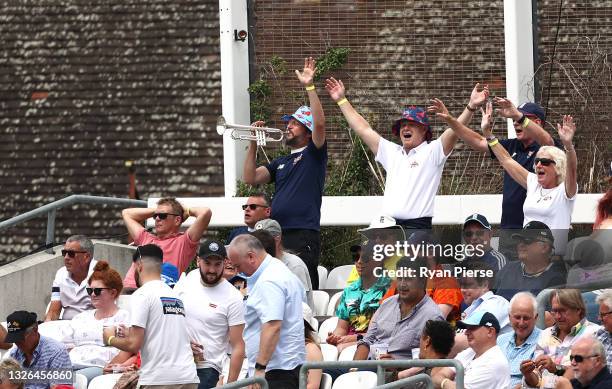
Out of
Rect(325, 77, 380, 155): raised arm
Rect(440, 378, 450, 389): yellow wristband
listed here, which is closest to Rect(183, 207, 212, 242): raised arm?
Rect(325, 77, 380, 155): raised arm

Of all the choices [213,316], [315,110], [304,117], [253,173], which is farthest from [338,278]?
[213,316]

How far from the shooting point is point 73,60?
2230cm

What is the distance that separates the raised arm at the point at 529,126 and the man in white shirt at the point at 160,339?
332 centimetres

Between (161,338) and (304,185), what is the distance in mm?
3186

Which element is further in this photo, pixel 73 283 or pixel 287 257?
pixel 73 283

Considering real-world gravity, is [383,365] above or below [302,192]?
below

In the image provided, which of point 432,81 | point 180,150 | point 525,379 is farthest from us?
point 180,150

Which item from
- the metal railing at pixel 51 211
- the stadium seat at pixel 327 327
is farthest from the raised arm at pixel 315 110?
the metal railing at pixel 51 211

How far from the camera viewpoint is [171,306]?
33.6 ft

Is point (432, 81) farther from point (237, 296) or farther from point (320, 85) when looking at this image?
point (237, 296)

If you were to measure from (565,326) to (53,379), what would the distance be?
3825 mm

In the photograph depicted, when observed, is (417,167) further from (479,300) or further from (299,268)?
(479,300)

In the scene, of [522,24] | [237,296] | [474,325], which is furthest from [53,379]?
[522,24]

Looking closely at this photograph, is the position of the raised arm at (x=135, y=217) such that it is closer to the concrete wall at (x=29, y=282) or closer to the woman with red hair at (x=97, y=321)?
the concrete wall at (x=29, y=282)
